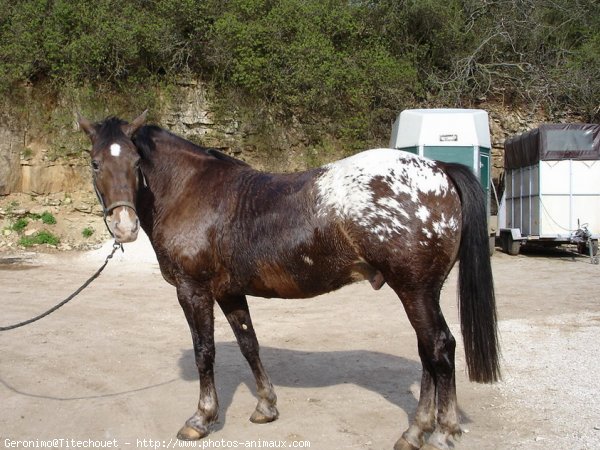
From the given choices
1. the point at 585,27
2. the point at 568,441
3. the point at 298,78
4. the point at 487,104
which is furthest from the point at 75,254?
the point at 585,27

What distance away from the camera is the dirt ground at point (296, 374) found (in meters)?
4.04

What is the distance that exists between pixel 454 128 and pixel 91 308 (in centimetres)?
954

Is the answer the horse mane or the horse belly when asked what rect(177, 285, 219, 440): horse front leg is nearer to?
the horse belly

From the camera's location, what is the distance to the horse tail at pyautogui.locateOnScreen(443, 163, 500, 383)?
3799mm

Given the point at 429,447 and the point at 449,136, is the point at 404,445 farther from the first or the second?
the point at 449,136

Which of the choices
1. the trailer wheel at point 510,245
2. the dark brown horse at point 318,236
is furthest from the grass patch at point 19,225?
the trailer wheel at point 510,245

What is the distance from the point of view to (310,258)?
383cm

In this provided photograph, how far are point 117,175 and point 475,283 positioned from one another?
2.50 m

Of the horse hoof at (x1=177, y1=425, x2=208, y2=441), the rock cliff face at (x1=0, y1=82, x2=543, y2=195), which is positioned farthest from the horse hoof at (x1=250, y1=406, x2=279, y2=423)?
the rock cliff face at (x1=0, y1=82, x2=543, y2=195)

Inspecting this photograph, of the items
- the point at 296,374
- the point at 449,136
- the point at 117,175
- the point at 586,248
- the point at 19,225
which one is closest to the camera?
the point at 117,175

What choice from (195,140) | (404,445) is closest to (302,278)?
(404,445)

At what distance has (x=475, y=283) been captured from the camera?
3859mm

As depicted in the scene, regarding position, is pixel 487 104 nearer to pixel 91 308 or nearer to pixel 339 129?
pixel 339 129

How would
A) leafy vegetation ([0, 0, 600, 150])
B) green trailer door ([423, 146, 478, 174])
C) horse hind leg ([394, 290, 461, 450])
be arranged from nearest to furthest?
horse hind leg ([394, 290, 461, 450]) → green trailer door ([423, 146, 478, 174]) → leafy vegetation ([0, 0, 600, 150])
